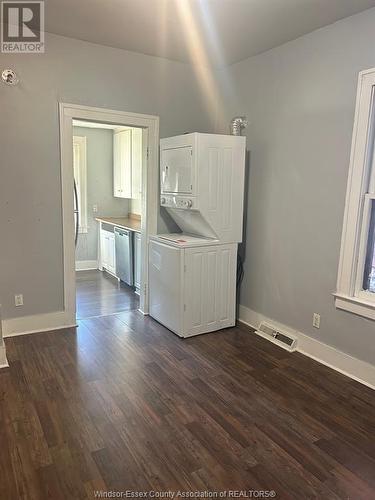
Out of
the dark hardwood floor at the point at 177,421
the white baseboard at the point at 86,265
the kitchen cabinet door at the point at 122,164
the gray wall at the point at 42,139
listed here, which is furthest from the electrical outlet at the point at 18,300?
the white baseboard at the point at 86,265

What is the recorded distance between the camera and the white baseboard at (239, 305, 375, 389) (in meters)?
2.70

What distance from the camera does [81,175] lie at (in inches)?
234

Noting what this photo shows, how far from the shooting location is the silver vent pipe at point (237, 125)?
11.9 ft

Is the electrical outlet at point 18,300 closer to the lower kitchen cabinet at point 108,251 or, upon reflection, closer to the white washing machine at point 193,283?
the white washing machine at point 193,283

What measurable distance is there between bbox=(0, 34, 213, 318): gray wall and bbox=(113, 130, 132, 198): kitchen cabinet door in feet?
6.09

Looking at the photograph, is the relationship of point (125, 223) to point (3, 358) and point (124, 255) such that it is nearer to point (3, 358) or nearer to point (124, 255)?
point (124, 255)

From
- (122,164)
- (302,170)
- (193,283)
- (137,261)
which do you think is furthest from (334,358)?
(122,164)

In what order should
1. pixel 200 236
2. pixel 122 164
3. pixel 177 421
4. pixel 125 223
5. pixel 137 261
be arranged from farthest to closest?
pixel 122 164
pixel 125 223
pixel 137 261
pixel 200 236
pixel 177 421

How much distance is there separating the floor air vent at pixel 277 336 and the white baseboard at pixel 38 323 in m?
1.87

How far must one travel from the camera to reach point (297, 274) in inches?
128

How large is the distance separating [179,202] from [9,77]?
5.82ft

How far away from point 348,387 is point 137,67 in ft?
11.1

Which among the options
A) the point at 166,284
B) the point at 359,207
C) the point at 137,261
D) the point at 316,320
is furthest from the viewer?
the point at 137,261

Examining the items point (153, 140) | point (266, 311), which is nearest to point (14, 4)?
point (153, 140)
